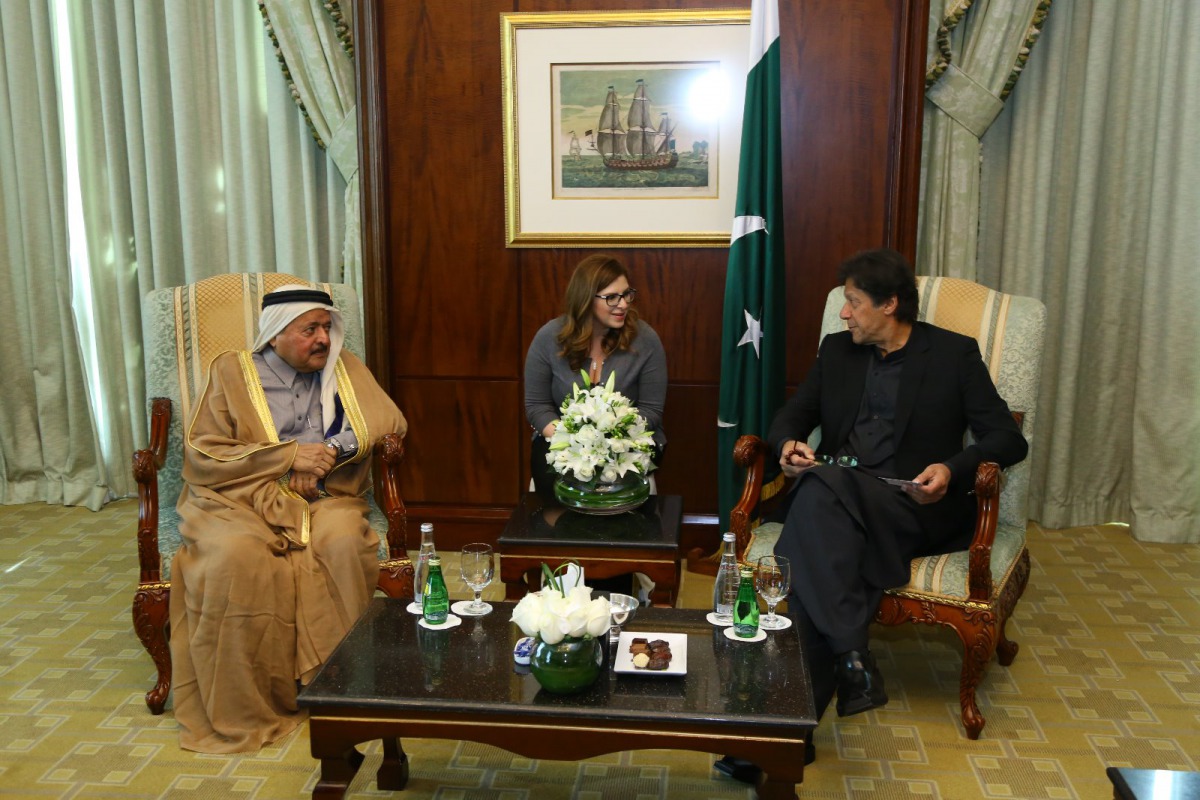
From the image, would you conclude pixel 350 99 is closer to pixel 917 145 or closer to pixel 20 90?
pixel 20 90

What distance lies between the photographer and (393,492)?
3.66 meters

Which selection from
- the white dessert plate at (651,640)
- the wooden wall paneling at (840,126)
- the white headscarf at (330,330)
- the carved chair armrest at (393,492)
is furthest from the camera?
the wooden wall paneling at (840,126)

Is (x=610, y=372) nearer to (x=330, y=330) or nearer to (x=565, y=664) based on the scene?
(x=330, y=330)

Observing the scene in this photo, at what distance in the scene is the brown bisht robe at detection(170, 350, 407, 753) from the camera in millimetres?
3285

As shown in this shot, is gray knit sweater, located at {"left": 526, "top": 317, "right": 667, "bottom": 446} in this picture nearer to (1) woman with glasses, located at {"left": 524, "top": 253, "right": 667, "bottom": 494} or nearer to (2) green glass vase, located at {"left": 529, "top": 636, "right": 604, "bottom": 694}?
(1) woman with glasses, located at {"left": 524, "top": 253, "right": 667, "bottom": 494}

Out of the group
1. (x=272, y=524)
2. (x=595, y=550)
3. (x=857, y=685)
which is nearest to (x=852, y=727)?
(x=857, y=685)

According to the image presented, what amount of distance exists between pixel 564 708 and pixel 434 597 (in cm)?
58

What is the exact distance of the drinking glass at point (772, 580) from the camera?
278cm

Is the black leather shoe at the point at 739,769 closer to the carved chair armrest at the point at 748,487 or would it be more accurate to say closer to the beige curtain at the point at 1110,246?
the carved chair armrest at the point at 748,487

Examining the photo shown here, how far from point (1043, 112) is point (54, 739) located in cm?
456

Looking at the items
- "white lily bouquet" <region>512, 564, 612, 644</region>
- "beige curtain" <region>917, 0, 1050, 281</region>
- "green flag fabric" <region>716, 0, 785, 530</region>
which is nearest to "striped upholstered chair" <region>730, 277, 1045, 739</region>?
"green flag fabric" <region>716, 0, 785, 530</region>

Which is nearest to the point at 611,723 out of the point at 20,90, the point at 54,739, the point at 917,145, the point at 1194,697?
the point at 54,739

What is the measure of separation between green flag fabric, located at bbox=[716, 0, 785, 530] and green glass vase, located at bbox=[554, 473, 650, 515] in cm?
92

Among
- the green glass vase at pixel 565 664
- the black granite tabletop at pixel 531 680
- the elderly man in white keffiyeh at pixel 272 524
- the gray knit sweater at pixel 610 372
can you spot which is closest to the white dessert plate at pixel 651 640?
the black granite tabletop at pixel 531 680
